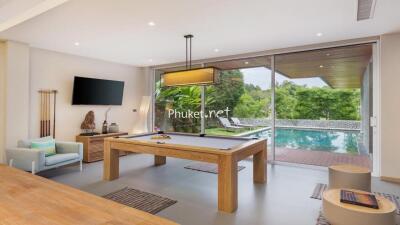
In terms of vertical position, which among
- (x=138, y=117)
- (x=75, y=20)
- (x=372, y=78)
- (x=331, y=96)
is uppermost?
(x=75, y=20)

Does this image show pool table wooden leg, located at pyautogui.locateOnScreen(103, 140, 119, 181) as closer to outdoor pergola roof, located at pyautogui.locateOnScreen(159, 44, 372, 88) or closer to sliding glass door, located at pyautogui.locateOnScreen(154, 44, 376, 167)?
sliding glass door, located at pyautogui.locateOnScreen(154, 44, 376, 167)

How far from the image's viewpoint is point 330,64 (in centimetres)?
529

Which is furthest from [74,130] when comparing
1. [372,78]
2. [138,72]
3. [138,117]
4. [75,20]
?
[372,78]

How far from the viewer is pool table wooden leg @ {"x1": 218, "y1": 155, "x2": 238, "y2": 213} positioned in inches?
119

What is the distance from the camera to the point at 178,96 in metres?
7.39

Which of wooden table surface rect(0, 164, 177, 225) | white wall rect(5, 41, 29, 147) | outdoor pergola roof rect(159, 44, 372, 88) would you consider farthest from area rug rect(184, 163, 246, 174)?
white wall rect(5, 41, 29, 147)

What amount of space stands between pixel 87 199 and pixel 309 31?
13.9ft

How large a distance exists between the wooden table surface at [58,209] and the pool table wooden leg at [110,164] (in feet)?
4.95

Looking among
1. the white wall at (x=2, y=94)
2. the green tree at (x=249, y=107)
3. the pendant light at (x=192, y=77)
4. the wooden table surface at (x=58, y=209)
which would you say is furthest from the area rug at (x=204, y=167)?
the white wall at (x=2, y=94)

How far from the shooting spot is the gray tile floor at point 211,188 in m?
2.88

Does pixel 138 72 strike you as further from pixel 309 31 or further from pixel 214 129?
pixel 309 31

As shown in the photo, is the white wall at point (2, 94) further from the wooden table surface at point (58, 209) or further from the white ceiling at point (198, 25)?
the wooden table surface at point (58, 209)

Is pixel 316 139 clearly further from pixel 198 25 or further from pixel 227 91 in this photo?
pixel 198 25

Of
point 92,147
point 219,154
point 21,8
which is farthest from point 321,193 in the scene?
point 92,147
